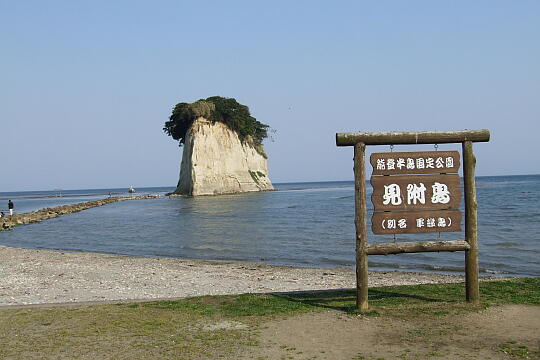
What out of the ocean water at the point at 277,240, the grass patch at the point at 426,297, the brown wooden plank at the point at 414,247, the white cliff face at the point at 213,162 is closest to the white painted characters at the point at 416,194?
the brown wooden plank at the point at 414,247

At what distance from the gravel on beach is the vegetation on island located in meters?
62.7

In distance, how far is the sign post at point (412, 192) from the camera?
8375mm

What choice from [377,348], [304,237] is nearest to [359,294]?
[377,348]

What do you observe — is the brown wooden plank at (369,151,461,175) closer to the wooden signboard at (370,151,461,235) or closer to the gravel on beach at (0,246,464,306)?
the wooden signboard at (370,151,461,235)

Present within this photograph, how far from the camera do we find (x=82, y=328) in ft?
24.9

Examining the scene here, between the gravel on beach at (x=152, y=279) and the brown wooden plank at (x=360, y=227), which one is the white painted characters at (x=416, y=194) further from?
the gravel on beach at (x=152, y=279)

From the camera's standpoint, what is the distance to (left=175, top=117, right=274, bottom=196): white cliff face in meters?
77.6

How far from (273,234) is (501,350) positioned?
71.7ft

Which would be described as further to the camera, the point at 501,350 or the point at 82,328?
the point at 82,328

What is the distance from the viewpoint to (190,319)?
805cm

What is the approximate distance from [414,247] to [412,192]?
863 millimetres

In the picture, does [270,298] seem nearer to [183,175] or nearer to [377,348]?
[377,348]

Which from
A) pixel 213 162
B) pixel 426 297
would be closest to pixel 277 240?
pixel 426 297

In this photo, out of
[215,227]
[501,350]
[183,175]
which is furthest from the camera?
[183,175]
